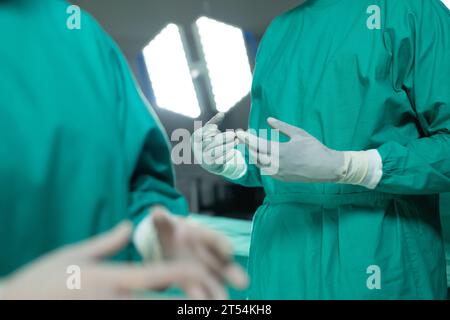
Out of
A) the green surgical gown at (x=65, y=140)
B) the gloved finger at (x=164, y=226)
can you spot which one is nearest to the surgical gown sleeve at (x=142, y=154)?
the green surgical gown at (x=65, y=140)

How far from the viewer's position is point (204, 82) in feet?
8.29

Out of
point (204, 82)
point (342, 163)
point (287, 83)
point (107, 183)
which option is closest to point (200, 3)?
point (204, 82)

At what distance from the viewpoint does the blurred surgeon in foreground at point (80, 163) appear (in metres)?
0.49

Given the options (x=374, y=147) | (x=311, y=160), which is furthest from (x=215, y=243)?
(x=374, y=147)

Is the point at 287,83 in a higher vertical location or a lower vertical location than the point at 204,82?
lower

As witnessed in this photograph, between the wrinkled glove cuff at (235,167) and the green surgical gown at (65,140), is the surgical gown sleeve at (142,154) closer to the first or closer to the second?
the green surgical gown at (65,140)

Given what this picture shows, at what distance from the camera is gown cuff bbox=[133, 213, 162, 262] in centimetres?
58

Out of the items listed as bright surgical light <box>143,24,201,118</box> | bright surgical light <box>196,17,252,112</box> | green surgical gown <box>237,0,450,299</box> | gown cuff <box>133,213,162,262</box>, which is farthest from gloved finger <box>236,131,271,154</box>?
bright surgical light <box>143,24,201,118</box>

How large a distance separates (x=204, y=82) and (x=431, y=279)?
1770 mm

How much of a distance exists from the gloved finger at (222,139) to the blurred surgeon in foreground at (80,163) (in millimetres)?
313

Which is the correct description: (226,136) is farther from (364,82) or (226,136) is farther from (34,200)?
(34,200)

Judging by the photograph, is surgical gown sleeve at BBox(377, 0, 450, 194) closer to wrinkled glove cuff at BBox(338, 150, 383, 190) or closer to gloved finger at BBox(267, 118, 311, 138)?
wrinkled glove cuff at BBox(338, 150, 383, 190)

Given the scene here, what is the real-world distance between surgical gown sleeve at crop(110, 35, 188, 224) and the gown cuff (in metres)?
0.05

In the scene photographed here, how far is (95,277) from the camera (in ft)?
1.38
